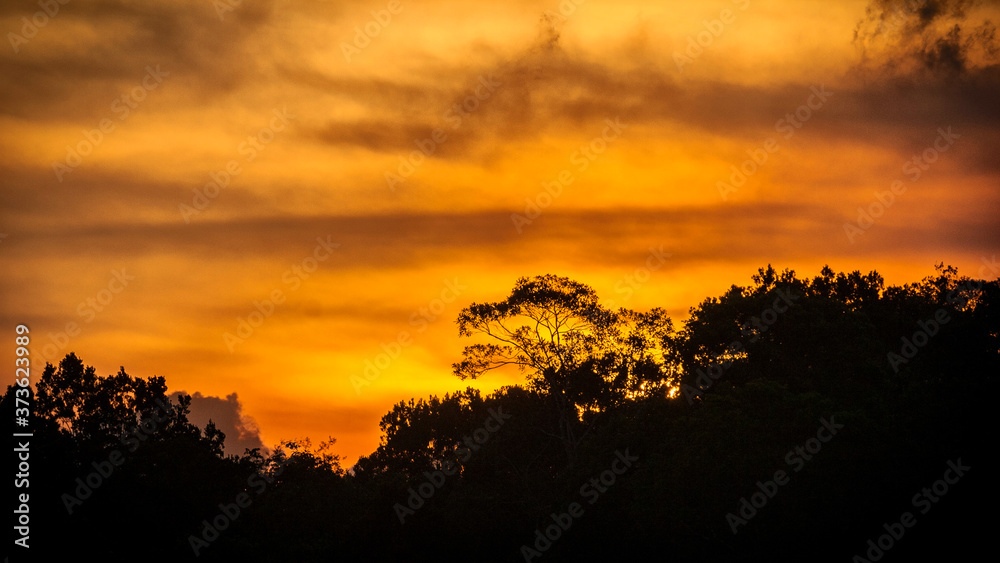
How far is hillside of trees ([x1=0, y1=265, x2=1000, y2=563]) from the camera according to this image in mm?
31375

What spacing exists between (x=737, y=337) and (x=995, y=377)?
57.1 ft

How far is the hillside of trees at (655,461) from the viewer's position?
103 ft

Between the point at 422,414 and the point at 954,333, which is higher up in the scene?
the point at 422,414

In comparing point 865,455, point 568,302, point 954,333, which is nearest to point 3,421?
point 568,302

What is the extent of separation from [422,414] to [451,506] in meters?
23.5

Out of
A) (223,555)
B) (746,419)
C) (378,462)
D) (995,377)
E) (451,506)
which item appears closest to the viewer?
(995,377)

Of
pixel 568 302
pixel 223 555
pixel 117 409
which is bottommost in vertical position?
pixel 223 555

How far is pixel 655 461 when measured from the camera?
4247 cm

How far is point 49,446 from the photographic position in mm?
34969

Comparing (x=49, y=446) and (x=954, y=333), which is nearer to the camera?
(x=49, y=446)

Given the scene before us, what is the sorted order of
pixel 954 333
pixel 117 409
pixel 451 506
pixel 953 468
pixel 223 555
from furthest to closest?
pixel 117 409
pixel 451 506
pixel 954 333
pixel 223 555
pixel 953 468

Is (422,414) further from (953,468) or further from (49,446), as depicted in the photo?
(953,468)

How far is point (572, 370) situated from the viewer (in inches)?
2000

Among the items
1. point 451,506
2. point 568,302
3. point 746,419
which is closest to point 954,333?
point 746,419
